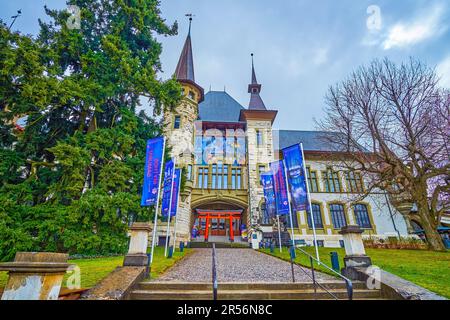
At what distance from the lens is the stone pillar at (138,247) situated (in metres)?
5.59

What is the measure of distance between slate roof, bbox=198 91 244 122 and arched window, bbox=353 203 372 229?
17.1 m

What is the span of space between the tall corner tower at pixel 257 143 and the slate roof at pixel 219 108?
403 centimetres

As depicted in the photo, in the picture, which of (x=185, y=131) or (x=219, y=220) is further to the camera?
(x=219, y=220)

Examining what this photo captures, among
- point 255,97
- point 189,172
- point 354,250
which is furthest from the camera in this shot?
point 255,97

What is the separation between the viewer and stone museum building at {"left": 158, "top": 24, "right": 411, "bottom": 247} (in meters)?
20.7

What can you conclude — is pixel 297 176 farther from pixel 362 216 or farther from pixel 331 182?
pixel 362 216

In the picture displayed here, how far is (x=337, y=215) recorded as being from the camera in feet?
72.0

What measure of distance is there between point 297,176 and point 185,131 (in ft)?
47.1

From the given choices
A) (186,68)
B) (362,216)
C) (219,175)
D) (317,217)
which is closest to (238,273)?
(219,175)

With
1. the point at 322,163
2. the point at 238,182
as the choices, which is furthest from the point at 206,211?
the point at 322,163

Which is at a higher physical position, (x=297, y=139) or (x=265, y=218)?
(x=297, y=139)

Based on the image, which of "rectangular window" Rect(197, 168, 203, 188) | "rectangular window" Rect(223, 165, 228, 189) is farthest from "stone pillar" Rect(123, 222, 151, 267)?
"rectangular window" Rect(223, 165, 228, 189)
